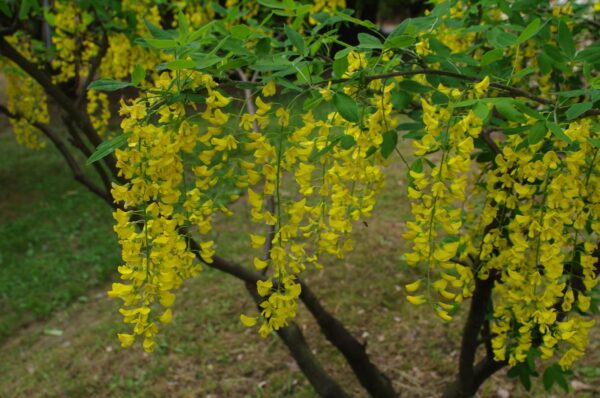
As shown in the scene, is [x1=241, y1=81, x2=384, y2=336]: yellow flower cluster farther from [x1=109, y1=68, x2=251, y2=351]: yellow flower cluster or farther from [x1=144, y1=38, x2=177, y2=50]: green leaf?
[x1=144, y1=38, x2=177, y2=50]: green leaf

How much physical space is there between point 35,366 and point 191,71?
3.08 m

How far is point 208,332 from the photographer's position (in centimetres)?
366

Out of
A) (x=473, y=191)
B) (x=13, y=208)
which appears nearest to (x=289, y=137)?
(x=473, y=191)

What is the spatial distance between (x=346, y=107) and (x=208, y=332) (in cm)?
281

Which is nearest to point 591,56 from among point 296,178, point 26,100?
point 296,178

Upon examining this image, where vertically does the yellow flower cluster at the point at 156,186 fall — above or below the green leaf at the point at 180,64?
below

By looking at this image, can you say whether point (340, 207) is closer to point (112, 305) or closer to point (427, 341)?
point (427, 341)

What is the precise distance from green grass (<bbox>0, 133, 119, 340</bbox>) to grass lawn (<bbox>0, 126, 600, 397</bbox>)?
0.06 ft

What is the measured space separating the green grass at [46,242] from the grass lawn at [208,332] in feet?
0.06

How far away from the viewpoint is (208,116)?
1146 mm

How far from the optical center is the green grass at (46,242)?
14.5 feet

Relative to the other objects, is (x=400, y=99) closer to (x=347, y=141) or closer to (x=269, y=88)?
(x=347, y=141)

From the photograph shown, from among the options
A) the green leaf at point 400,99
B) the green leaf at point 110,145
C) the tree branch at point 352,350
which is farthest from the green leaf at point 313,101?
the tree branch at point 352,350

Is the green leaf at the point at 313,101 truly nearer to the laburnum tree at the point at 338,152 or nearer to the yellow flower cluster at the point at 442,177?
the laburnum tree at the point at 338,152
